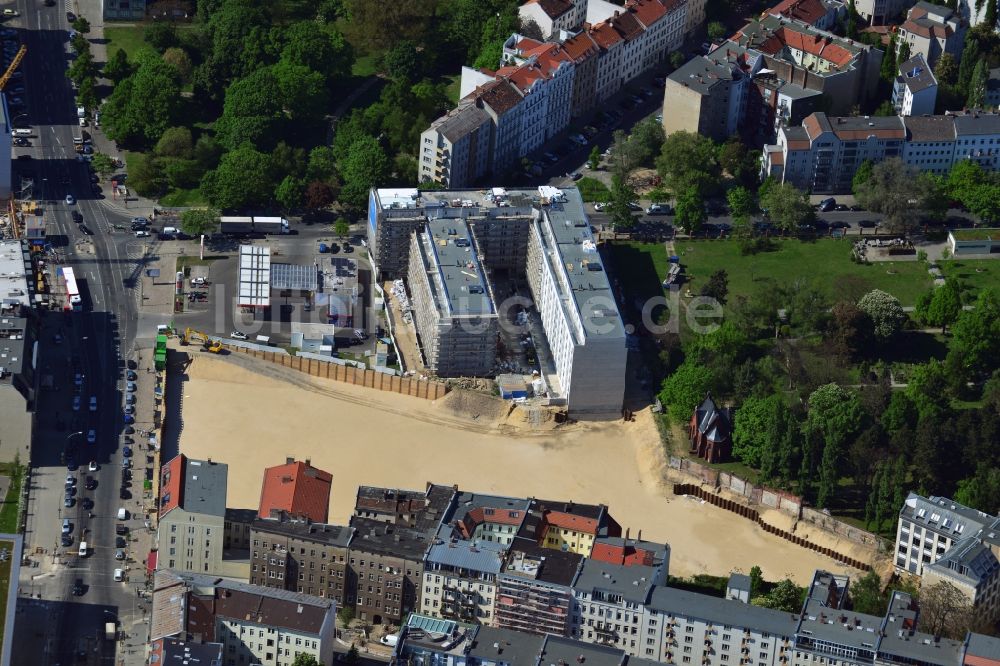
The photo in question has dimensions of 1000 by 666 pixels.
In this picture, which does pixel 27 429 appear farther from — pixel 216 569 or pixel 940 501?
pixel 940 501

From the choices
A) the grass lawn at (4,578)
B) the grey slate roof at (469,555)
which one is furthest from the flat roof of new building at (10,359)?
Answer: the grey slate roof at (469,555)

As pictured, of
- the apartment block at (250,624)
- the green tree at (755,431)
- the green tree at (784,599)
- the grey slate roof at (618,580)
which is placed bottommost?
the apartment block at (250,624)

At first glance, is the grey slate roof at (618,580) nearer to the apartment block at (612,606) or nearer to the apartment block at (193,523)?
the apartment block at (612,606)

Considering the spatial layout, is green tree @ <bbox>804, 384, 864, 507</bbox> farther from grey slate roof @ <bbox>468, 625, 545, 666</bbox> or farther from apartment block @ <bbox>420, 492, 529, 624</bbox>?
grey slate roof @ <bbox>468, 625, 545, 666</bbox>

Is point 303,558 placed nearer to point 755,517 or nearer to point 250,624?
point 250,624

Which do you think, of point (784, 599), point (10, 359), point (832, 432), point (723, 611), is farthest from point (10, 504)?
point (832, 432)
